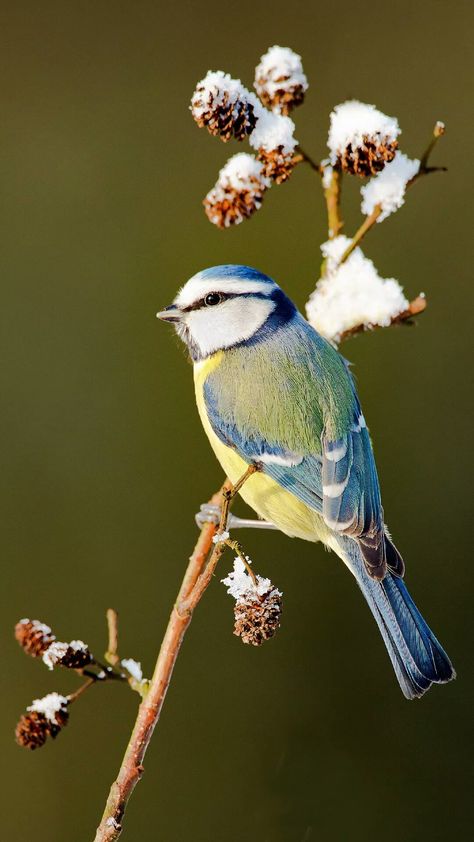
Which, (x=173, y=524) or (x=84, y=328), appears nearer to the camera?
(x=173, y=524)

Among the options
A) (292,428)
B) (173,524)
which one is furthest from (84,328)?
(292,428)

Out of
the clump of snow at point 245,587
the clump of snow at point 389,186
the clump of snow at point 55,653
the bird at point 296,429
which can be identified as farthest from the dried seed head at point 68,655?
the clump of snow at point 389,186

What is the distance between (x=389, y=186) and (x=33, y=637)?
0.60 metres

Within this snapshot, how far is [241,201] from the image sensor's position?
0.92 metres

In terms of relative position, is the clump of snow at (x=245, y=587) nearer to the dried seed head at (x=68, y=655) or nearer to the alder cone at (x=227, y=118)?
the dried seed head at (x=68, y=655)

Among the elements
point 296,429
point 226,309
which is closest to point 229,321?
point 226,309

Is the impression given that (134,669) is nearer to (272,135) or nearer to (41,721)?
(41,721)

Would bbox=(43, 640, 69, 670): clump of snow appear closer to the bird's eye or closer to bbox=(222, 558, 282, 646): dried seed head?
bbox=(222, 558, 282, 646): dried seed head

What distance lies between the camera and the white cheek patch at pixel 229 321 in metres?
1.18

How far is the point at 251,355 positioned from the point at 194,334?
0.29 ft

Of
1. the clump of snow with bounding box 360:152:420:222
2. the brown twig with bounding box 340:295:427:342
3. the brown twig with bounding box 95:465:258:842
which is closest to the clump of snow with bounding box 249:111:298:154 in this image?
the clump of snow with bounding box 360:152:420:222

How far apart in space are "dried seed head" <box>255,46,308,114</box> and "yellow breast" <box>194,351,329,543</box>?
37 centimetres

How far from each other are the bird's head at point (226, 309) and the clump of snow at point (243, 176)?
218 mm

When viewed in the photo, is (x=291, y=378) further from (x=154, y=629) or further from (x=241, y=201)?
(x=154, y=629)
